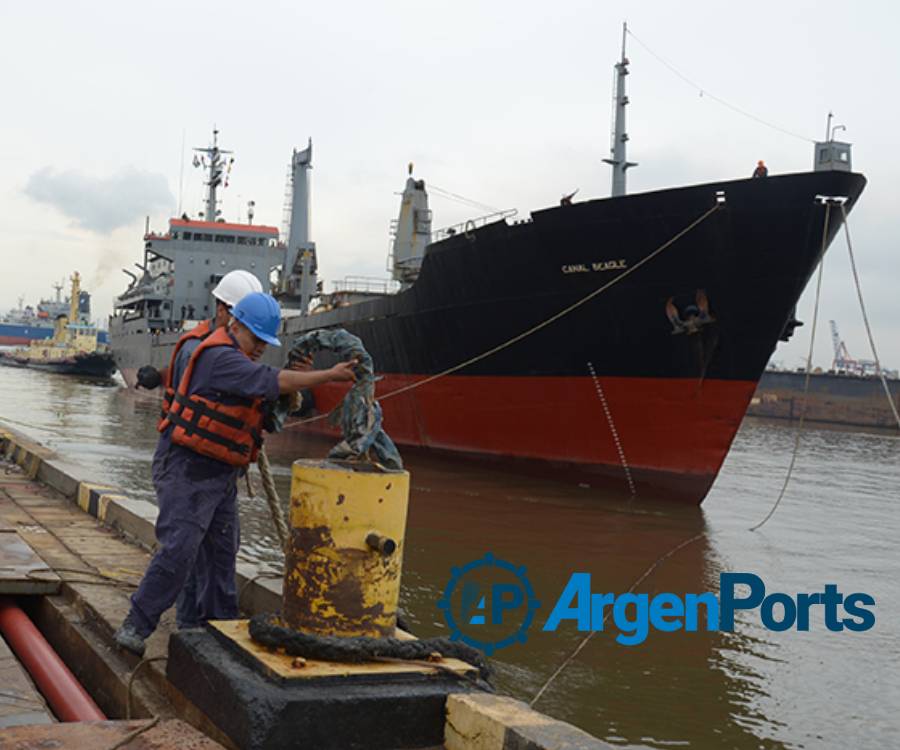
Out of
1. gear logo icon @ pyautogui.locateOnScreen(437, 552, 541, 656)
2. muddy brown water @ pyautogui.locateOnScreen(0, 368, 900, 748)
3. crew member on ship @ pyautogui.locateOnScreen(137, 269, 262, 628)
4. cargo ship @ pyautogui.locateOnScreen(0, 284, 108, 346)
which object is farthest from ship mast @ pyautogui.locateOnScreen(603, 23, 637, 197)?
cargo ship @ pyautogui.locateOnScreen(0, 284, 108, 346)

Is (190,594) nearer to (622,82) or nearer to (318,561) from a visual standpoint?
(318,561)

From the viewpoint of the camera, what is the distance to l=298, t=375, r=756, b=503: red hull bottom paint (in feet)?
34.8

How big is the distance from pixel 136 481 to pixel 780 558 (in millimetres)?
6987

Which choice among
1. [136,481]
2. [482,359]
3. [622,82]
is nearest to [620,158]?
[622,82]

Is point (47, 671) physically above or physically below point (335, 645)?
below

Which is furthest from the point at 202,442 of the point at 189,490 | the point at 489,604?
the point at 489,604

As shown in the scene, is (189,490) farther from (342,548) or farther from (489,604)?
(489,604)

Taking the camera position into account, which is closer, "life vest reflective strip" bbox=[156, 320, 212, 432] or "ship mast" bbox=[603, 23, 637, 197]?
"life vest reflective strip" bbox=[156, 320, 212, 432]

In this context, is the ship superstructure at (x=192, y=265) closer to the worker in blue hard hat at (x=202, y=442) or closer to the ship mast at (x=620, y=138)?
the ship mast at (x=620, y=138)

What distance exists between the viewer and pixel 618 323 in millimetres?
11211

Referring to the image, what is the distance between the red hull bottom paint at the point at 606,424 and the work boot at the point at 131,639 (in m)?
8.77

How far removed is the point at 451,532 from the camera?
26.3 feet

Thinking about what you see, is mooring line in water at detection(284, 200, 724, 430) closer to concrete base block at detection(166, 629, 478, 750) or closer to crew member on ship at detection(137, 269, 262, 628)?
crew member on ship at detection(137, 269, 262, 628)

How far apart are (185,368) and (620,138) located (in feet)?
39.9
